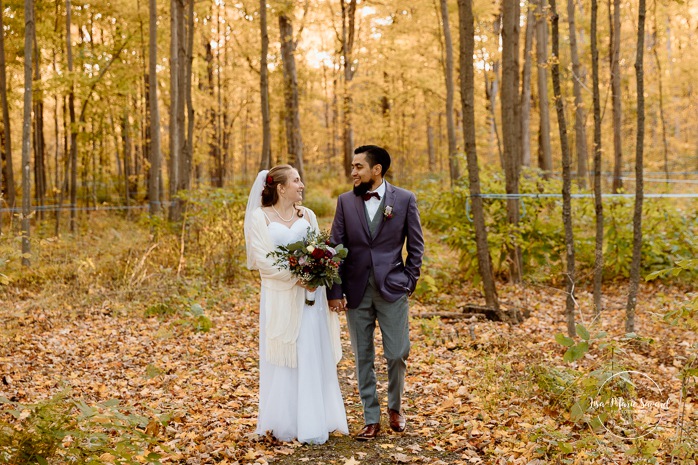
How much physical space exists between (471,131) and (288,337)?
4490 mm

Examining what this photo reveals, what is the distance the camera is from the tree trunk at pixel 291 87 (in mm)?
19672

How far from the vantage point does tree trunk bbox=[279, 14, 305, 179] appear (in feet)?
64.5

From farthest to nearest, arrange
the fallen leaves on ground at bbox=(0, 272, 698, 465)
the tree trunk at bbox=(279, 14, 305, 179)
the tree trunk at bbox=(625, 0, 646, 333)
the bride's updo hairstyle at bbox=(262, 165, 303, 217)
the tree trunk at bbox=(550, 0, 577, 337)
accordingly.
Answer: the tree trunk at bbox=(279, 14, 305, 179) < the tree trunk at bbox=(550, 0, 577, 337) < the tree trunk at bbox=(625, 0, 646, 333) < the bride's updo hairstyle at bbox=(262, 165, 303, 217) < the fallen leaves on ground at bbox=(0, 272, 698, 465)

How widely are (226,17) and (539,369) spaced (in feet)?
70.7

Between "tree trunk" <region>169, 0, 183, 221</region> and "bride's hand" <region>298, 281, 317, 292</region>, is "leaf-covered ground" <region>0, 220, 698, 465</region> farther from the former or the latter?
"tree trunk" <region>169, 0, 183, 221</region>

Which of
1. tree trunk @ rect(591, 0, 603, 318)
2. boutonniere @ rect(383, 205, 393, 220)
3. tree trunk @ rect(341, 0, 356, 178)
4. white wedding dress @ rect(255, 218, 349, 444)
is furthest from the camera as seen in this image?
tree trunk @ rect(341, 0, 356, 178)

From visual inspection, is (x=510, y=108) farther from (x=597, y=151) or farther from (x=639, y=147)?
(x=639, y=147)

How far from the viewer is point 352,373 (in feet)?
23.4

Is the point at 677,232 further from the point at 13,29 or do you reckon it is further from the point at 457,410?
the point at 13,29

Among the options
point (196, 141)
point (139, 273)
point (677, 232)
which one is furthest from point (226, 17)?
point (677, 232)

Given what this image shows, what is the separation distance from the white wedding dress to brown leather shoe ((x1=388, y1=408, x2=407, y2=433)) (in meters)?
0.37

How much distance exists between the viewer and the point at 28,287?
34.8 feet

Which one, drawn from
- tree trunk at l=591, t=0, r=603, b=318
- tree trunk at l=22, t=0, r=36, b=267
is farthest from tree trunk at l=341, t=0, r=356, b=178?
tree trunk at l=591, t=0, r=603, b=318

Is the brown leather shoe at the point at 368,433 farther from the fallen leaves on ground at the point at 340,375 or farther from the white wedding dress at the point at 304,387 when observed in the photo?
the white wedding dress at the point at 304,387
